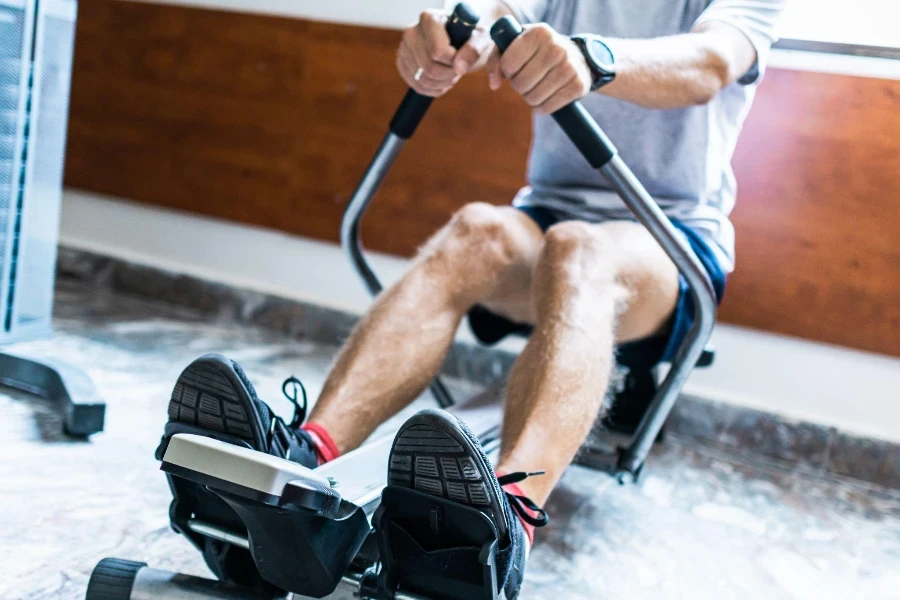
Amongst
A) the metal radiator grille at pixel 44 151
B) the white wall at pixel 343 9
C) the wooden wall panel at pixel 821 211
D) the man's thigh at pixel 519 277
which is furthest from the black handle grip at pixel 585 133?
the white wall at pixel 343 9

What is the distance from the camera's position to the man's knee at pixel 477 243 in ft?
4.68

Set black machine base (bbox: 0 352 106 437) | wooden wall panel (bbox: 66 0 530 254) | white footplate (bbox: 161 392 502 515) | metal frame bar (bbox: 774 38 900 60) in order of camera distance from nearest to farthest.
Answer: white footplate (bbox: 161 392 502 515), black machine base (bbox: 0 352 106 437), metal frame bar (bbox: 774 38 900 60), wooden wall panel (bbox: 66 0 530 254)

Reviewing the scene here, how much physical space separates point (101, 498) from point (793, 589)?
1.10 metres

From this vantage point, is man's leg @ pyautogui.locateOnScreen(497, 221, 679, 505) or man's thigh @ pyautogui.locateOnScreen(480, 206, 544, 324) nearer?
man's leg @ pyautogui.locateOnScreen(497, 221, 679, 505)

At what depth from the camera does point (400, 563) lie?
96cm

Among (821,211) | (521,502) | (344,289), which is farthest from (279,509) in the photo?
(344,289)

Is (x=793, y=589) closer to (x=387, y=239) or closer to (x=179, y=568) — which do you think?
(x=179, y=568)

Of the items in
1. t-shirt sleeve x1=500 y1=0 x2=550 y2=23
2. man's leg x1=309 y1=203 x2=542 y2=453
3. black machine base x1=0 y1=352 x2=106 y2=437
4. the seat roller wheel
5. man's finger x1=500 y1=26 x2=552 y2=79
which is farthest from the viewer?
t-shirt sleeve x1=500 y1=0 x2=550 y2=23

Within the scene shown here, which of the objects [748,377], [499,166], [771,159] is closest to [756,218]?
[771,159]

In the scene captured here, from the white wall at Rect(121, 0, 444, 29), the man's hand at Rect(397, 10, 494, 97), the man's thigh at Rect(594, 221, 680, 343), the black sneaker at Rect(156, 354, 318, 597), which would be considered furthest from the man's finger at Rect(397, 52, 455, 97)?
the white wall at Rect(121, 0, 444, 29)

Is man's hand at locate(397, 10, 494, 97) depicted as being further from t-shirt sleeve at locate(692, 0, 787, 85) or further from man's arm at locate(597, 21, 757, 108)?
t-shirt sleeve at locate(692, 0, 787, 85)

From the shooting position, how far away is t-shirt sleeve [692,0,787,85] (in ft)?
4.91

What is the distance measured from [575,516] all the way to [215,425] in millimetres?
830

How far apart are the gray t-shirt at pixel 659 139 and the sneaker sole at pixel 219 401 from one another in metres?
0.86
